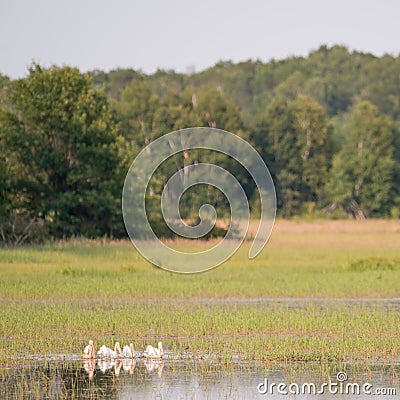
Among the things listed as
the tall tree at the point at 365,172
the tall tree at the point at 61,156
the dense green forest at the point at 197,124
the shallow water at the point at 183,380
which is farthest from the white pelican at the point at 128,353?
the tall tree at the point at 365,172

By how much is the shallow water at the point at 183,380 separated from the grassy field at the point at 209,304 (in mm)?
662

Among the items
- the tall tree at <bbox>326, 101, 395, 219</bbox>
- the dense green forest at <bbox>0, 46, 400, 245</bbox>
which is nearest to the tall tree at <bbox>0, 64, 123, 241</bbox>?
the dense green forest at <bbox>0, 46, 400, 245</bbox>

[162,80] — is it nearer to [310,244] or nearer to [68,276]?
[310,244]

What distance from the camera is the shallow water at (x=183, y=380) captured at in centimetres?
1173

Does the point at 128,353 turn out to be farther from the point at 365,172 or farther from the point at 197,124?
the point at 197,124

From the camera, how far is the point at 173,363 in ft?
44.8

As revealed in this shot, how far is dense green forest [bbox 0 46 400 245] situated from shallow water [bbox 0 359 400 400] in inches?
884

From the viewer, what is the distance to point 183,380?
1256 cm

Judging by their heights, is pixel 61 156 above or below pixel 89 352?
above

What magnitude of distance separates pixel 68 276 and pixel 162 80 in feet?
266

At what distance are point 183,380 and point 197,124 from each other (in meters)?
53.8

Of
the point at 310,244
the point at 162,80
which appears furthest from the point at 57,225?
the point at 162,80

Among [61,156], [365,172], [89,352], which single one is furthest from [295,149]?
[89,352]

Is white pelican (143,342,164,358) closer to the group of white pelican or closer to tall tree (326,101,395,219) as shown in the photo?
the group of white pelican
